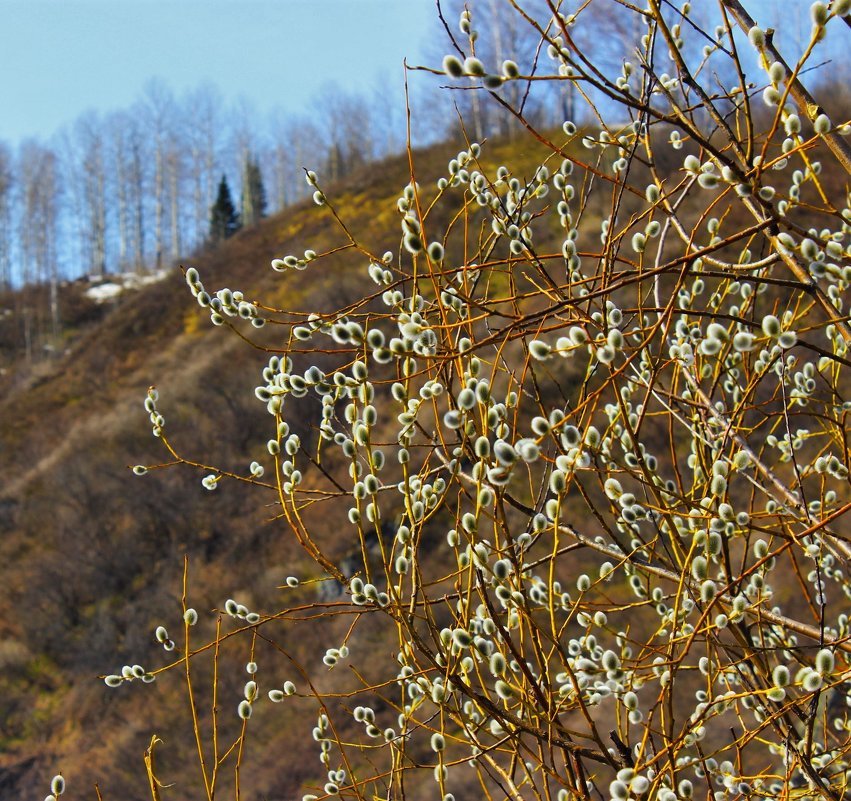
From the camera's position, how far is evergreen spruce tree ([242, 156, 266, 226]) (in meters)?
34.4

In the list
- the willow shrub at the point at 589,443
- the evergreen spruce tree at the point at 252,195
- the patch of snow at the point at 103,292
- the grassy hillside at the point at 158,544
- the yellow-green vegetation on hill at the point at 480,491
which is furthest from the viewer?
the evergreen spruce tree at the point at 252,195

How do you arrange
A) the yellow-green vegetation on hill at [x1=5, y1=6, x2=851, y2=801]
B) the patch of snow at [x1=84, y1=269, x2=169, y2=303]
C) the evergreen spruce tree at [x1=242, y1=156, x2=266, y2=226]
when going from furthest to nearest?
the evergreen spruce tree at [x1=242, y1=156, x2=266, y2=226] → the patch of snow at [x1=84, y1=269, x2=169, y2=303] → the yellow-green vegetation on hill at [x1=5, y1=6, x2=851, y2=801]

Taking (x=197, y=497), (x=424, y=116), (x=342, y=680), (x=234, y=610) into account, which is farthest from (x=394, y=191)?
(x=234, y=610)

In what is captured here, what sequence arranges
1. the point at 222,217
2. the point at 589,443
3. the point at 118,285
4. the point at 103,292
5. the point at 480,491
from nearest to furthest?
1. the point at 480,491
2. the point at 589,443
3. the point at 103,292
4. the point at 222,217
5. the point at 118,285

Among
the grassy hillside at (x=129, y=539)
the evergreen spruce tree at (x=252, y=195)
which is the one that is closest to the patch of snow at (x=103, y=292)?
the evergreen spruce tree at (x=252, y=195)

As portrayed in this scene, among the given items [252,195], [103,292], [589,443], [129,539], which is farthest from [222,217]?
[589,443]

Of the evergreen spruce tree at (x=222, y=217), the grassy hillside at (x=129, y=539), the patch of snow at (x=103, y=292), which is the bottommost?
the grassy hillside at (x=129, y=539)

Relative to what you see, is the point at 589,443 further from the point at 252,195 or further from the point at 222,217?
the point at 252,195

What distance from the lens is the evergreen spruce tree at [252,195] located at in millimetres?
34438

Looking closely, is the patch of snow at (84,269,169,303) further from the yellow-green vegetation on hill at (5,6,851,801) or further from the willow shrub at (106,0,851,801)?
the willow shrub at (106,0,851,801)

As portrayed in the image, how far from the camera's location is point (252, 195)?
34.7 meters

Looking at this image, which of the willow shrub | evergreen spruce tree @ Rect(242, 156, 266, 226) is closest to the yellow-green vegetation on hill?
the willow shrub

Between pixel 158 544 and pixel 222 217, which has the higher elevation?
pixel 222 217

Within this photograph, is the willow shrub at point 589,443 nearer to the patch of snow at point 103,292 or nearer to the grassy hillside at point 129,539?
the grassy hillside at point 129,539
